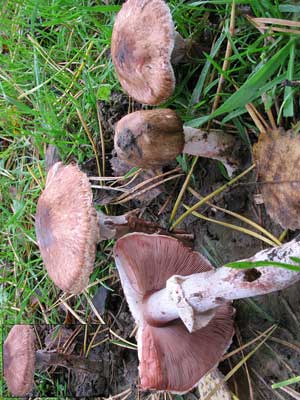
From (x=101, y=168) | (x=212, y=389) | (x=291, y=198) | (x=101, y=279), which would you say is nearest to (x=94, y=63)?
(x=101, y=168)

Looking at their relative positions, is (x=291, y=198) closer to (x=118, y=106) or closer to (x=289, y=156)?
(x=289, y=156)

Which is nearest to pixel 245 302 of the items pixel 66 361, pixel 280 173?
pixel 280 173

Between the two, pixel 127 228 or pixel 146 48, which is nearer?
pixel 146 48

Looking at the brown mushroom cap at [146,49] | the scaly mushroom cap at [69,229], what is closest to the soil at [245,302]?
the brown mushroom cap at [146,49]

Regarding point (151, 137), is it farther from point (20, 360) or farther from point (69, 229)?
point (20, 360)

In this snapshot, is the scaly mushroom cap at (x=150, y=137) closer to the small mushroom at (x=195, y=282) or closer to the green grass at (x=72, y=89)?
the green grass at (x=72, y=89)

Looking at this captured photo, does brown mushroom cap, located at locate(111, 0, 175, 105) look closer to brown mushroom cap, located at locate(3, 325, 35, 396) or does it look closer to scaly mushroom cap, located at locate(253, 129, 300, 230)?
scaly mushroom cap, located at locate(253, 129, 300, 230)

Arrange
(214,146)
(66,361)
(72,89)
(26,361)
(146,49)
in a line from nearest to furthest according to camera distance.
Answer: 1. (146,49)
2. (214,146)
3. (26,361)
4. (66,361)
5. (72,89)
